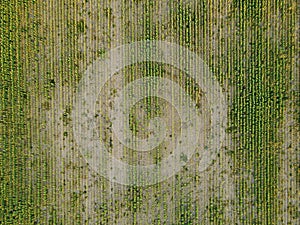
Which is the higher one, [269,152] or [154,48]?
[154,48]

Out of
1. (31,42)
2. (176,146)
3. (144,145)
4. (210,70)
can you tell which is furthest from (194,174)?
(31,42)

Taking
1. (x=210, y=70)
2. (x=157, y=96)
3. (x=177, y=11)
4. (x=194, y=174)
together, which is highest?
(x=177, y=11)

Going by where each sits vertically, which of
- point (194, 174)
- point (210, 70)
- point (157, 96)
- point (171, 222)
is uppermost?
point (210, 70)

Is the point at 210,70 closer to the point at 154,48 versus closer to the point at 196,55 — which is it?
the point at 196,55

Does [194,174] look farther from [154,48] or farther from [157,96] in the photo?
[154,48]

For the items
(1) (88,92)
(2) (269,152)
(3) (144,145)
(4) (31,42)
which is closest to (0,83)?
(4) (31,42)

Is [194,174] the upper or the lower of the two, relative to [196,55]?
lower
